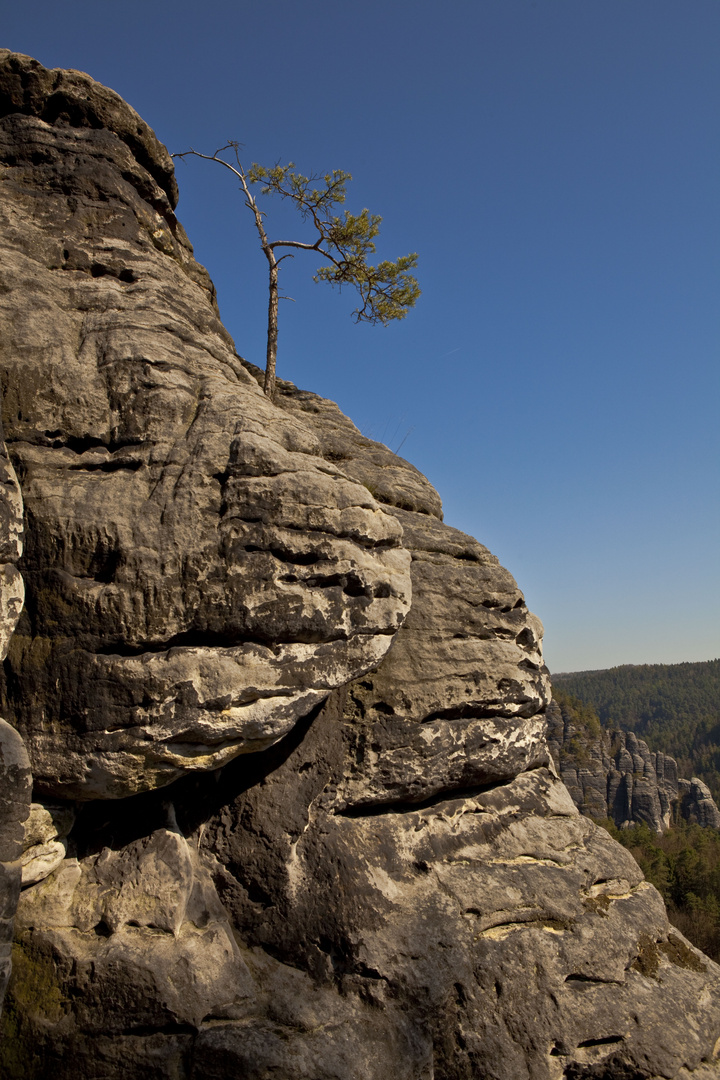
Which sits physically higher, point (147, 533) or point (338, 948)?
point (147, 533)

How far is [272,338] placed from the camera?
13117mm

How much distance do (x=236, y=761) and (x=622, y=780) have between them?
10338 cm

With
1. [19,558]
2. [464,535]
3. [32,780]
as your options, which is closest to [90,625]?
[19,558]

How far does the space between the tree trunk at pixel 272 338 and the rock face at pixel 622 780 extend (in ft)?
274

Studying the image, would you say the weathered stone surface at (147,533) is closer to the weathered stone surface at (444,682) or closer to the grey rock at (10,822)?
the grey rock at (10,822)

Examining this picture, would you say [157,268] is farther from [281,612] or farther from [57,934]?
[57,934]

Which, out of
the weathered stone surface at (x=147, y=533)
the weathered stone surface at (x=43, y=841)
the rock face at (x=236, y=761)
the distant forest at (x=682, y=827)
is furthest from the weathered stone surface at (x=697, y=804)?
the weathered stone surface at (x=43, y=841)

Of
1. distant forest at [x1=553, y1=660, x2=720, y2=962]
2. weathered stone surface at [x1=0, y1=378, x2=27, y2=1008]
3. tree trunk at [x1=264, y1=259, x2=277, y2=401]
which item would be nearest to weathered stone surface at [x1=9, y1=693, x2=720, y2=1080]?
weathered stone surface at [x1=0, y1=378, x2=27, y2=1008]

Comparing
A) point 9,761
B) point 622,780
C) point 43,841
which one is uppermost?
point 9,761

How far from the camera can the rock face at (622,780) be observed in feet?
298

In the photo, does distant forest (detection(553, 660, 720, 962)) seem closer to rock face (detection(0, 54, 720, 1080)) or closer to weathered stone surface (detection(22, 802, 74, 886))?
rock face (detection(0, 54, 720, 1080))

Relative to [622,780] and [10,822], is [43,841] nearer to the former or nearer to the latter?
[10,822]

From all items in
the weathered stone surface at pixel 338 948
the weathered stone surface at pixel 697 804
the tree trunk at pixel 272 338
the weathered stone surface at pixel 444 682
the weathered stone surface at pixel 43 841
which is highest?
the tree trunk at pixel 272 338

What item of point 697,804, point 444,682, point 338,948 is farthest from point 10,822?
point 697,804
